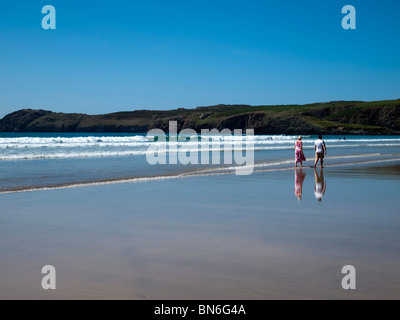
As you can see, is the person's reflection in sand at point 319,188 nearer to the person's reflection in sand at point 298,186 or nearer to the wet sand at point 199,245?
the wet sand at point 199,245

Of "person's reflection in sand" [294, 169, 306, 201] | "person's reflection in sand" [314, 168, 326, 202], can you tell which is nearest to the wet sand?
"person's reflection in sand" [314, 168, 326, 202]

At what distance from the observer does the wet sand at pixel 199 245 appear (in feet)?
14.7

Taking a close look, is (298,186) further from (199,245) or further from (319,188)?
(199,245)

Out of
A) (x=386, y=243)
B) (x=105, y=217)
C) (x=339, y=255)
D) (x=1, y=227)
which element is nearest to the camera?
(x=339, y=255)

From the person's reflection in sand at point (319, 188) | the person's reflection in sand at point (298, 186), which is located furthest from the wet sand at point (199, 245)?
the person's reflection in sand at point (298, 186)

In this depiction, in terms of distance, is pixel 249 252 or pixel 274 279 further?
pixel 249 252

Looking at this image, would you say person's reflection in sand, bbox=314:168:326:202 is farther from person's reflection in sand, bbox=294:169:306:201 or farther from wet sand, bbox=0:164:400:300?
person's reflection in sand, bbox=294:169:306:201

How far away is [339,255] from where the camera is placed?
5582 mm

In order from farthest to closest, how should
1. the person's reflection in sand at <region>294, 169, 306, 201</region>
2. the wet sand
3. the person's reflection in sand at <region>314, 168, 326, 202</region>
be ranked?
the person's reflection in sand at <region>294, 169, 306, 201</region>
the person's reflection in sand at <region>314, 168, 326, 202</region>
the wet sand

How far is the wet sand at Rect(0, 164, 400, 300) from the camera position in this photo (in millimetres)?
4477
